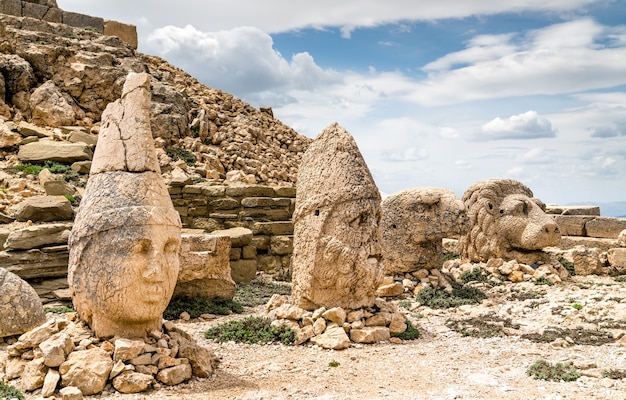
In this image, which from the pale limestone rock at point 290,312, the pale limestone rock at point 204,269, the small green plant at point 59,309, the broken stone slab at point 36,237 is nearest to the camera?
the pale limestone rock at point 290,312

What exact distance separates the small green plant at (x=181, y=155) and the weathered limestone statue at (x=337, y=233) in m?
11.6

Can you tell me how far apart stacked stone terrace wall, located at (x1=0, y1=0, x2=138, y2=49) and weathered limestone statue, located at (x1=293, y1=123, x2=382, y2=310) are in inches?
762

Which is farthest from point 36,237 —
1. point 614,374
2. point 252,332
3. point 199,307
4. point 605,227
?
point 605,227

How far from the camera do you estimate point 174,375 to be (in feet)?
18.3

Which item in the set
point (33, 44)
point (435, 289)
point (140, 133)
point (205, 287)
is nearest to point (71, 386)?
point (140, 133)

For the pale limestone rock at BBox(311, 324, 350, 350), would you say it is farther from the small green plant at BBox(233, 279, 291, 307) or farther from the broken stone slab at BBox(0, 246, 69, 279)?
the broken stone slab at BBox(0, 246, 69, 279)

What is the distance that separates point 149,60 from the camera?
26.2 m

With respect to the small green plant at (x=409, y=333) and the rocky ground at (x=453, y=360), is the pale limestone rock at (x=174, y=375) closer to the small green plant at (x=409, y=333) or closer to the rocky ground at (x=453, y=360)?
the rocky ground at (x=453, y=360)

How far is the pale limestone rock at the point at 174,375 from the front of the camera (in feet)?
18.1

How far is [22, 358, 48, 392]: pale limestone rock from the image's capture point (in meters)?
5.35

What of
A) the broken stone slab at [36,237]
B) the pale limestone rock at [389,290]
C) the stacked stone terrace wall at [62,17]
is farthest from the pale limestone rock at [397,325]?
the stacked stone terrace wall at [62,17]

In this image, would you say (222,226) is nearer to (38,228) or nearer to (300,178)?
(38,228)

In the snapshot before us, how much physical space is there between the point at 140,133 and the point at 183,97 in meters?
17.5

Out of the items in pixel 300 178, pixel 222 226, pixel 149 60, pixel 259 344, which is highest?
pixel 149 60
